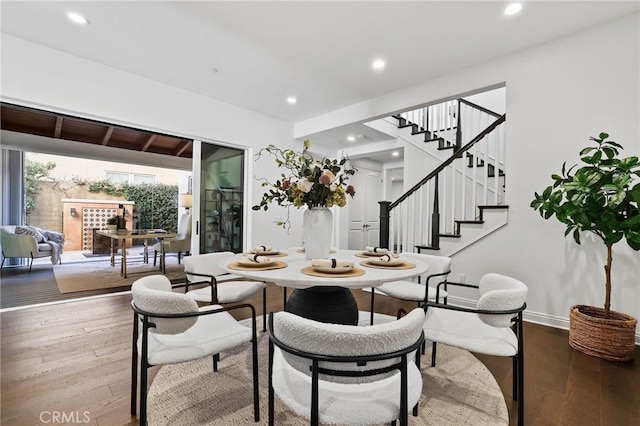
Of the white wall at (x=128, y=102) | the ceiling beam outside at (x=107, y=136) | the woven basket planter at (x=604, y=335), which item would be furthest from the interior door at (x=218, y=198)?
the woven basket planter at (x=604, y=335)

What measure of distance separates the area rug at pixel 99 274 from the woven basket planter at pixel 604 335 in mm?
5148

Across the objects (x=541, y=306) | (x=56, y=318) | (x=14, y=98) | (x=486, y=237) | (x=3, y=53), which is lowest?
(x=56, y=318)

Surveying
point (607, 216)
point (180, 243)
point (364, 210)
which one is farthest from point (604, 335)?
point (180, 243)

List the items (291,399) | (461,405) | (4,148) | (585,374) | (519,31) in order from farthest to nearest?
(4,148), (519,31), (585,374), (461,405), (291,399)

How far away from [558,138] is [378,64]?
1.97 m

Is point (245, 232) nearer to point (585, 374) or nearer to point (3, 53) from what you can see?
point (3, 53)

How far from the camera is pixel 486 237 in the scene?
10.4 feet

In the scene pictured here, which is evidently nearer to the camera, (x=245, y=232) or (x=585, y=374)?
(x=585, y=374)

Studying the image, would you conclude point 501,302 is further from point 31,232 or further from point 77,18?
point 31,232

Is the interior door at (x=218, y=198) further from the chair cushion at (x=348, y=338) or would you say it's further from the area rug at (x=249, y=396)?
the chair cushion at (x=348, y=338)

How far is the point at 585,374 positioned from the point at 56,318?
181 inches

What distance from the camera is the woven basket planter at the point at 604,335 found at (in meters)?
2.11

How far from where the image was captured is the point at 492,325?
1386mm

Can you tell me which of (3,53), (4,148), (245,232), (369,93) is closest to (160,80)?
(3,53)
